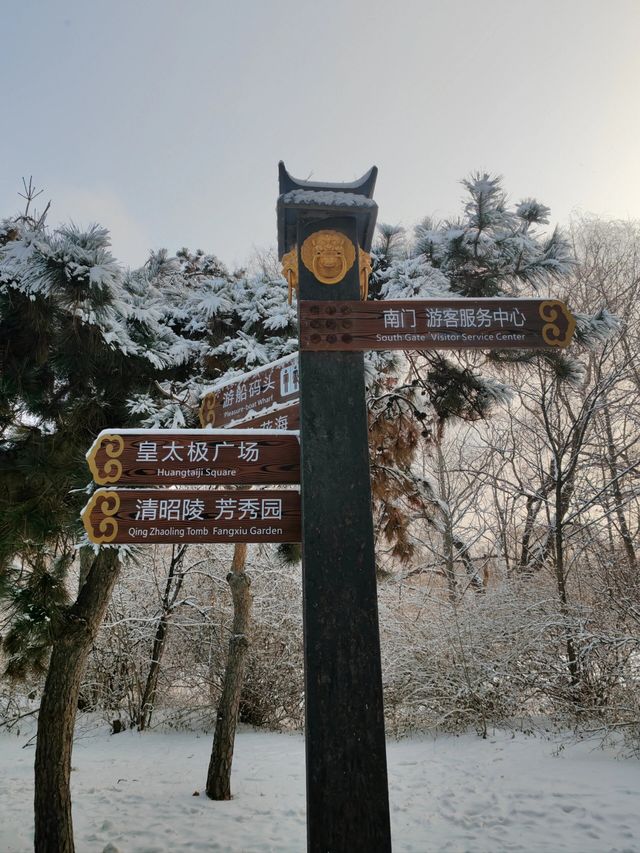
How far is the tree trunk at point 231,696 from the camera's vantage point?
5801mm

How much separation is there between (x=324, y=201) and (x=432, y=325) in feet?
2.75

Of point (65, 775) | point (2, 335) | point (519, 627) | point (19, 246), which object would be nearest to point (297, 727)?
point (519, 627)

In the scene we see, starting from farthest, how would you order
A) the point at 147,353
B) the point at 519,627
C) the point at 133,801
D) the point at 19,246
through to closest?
the point at 519,627, the point at 133,801, the point at 147,353, the point at 19,246

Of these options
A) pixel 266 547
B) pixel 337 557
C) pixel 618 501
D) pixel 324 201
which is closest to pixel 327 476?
pixel 337 557

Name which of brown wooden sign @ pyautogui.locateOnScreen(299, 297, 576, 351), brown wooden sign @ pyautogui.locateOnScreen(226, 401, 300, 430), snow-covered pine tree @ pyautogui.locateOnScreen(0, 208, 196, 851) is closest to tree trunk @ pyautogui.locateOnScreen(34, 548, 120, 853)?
snow-covered pine tree @ pyautogui.locateOnScreen(0, 208, 196, 851)

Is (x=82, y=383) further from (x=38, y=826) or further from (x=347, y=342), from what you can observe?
(x=38, y=826)

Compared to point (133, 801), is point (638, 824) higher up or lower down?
higher up

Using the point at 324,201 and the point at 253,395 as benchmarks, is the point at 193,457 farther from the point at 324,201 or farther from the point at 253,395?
the point at 324,201

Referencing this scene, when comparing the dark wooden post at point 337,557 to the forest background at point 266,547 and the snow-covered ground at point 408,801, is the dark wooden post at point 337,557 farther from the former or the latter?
the snow-covered ground at point 408,801

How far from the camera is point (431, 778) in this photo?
230 inches

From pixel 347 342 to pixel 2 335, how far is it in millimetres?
3157

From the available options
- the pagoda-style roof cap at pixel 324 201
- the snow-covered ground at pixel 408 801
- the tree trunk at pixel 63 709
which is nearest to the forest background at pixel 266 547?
the tree trunk at pixel 63 709

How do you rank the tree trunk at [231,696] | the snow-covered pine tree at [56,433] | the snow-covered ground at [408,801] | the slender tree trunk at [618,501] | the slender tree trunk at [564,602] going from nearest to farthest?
the snow-covered pine tree at [56,433], the snow-covered ground at [408,801], the tree trunk at [231,696], the slender tree trunk at [564,602], the slender tree trunk at [618,501]

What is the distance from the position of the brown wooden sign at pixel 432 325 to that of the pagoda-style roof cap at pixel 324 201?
0.52 m
